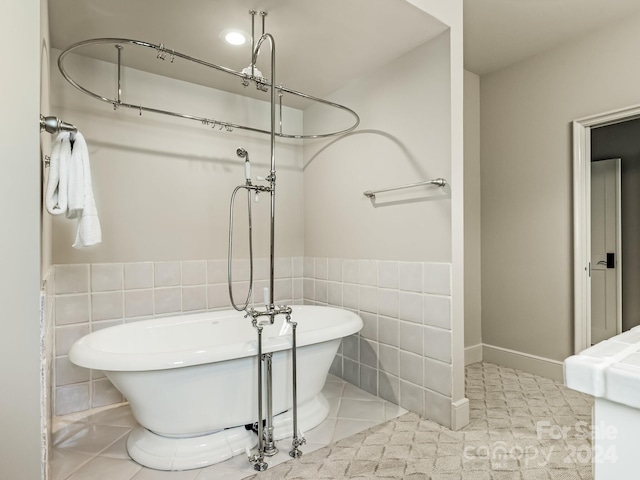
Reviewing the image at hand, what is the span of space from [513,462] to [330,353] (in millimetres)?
1000

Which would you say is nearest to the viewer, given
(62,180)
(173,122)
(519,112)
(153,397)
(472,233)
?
(62,180)

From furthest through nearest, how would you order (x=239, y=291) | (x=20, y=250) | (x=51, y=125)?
(x=239, y=291), (x=51, y=125), (x=20, y=250)

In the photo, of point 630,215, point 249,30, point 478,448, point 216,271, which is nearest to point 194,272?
point 216,271

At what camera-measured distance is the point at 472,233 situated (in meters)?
3.16

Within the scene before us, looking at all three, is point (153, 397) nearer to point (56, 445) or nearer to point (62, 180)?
point (56, 445)

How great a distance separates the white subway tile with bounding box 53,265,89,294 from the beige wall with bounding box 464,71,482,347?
2828 millimetres

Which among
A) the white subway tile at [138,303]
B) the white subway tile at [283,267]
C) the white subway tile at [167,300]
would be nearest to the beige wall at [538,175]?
the white subway tile at [283,267]

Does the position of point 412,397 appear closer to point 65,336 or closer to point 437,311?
point 437,311

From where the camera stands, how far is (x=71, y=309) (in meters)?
2.20

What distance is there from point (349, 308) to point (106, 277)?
1.64m

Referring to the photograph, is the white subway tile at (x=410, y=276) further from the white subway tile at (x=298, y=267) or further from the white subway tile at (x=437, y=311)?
the white subway tile at (x=298, y=267)

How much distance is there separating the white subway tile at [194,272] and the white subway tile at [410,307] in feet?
4.59

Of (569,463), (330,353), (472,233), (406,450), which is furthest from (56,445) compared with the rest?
(472,233)

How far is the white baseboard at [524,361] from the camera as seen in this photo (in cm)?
273
